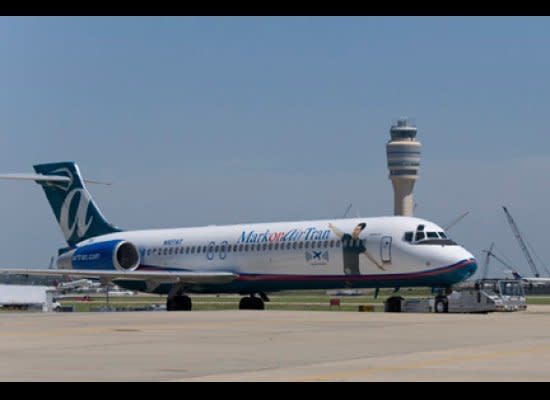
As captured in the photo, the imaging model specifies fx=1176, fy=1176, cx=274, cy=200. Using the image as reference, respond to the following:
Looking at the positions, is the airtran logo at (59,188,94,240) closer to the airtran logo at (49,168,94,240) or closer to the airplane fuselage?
the airtran logo at (49,168,94,240)

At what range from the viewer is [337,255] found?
47.6 metres

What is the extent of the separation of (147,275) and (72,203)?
30.8 ft

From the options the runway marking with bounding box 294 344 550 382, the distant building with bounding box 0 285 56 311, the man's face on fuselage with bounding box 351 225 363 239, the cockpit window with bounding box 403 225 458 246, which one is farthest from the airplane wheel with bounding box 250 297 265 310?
the runway marking with bounding box 294 344 550 382

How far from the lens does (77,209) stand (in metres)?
59.7

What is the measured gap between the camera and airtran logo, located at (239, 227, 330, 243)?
4878 centimetres

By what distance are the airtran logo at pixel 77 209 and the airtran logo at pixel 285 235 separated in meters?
10.9

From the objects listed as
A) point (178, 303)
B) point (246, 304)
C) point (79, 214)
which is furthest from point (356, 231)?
point (79, 214)

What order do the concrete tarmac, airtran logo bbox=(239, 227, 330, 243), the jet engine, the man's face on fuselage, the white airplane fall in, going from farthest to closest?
1. the jet engine
2. airtran logo bbox=(239, 227, 330, 243)
3. the man's face on fuselage
4. the white airplane
5. the concrete tarmac

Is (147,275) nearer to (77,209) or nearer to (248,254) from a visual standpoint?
(248,254)

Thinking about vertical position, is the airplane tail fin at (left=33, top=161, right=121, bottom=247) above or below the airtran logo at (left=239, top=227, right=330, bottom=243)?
above

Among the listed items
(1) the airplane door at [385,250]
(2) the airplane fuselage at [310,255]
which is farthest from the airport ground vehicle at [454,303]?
(1) the airplane door at [385,250]

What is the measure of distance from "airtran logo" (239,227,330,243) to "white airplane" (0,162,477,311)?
5 centimetres
